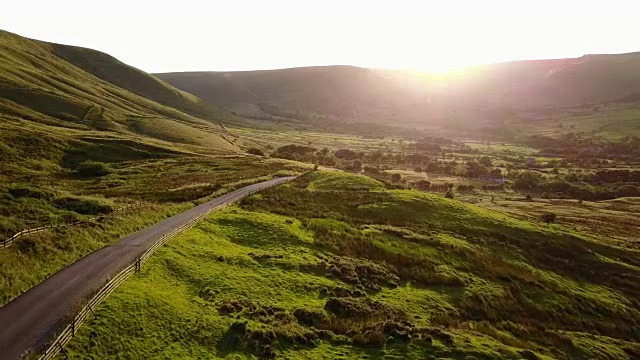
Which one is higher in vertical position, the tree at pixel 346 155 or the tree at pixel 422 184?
the tree at pixel 422 184

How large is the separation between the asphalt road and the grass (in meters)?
1.91

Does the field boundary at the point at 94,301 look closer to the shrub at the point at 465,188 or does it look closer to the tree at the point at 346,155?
the shrub at the point at 465,188

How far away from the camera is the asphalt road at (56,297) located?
23312 mm

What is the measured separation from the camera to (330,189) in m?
76.7

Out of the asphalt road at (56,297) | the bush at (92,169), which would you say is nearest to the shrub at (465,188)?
the bush at (92,169)

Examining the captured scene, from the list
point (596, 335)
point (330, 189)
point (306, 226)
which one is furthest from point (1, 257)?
point (330, 189)

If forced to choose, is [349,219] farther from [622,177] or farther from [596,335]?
[622,177]

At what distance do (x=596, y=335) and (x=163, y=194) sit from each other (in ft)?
184

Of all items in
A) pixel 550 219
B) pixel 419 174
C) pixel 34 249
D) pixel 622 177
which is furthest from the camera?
pixel 622 177

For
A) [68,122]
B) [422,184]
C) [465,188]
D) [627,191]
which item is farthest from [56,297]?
[627,191]

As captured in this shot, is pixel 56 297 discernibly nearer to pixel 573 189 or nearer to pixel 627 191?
pixel 573 189

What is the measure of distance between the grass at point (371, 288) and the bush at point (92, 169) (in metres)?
41.5

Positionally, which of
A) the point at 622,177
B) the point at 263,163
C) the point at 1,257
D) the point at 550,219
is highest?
the point at 1,257

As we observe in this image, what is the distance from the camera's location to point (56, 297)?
2797 cm
